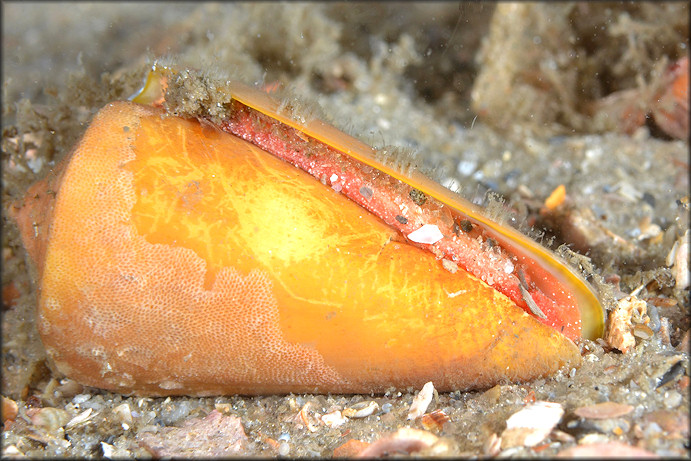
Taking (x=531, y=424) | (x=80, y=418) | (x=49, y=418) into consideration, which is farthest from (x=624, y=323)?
(x=49, y=418)

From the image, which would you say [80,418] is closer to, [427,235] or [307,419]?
[307,419]

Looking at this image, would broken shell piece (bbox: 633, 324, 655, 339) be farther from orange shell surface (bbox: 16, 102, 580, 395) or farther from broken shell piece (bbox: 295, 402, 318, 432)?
broken shell piece (bbox: 295, 402, 318, 432)

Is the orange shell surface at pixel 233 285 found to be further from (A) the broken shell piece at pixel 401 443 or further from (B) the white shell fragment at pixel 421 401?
(A) the broken shell piece at pixel 401 443

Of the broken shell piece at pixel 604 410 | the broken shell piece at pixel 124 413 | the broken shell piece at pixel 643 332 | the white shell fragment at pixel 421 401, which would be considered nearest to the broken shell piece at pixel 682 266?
the broken shell piece at pixel 643 332

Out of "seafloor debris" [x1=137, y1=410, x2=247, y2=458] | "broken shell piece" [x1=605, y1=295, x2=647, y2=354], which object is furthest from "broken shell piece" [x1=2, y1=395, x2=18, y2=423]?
"broken shell piece" [x1=605, y1=295, x2=647, y2=354]

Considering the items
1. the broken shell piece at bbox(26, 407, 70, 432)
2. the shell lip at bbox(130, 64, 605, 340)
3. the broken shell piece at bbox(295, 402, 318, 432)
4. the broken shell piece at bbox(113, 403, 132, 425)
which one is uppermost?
the shell lip at bbox(130, 64, 605, 340)

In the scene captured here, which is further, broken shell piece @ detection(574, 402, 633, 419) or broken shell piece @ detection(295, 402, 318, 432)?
broken shell piece @ detection(295, 402, 318, 432)
